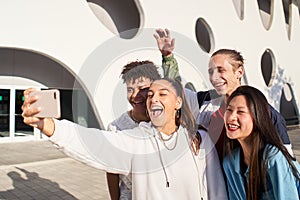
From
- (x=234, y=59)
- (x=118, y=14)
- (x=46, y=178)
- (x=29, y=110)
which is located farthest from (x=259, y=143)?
(x=118, y=14)

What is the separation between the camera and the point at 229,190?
1.50m

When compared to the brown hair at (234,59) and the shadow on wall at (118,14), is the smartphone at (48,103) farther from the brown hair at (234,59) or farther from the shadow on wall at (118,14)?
the shadow on wall at (118,14)

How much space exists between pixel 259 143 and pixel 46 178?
16.8 ft

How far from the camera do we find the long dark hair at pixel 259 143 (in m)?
1.43

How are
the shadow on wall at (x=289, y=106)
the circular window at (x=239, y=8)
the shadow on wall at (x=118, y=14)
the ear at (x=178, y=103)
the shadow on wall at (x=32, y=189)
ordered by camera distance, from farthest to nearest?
the shadow on wall at (x=289, y=106), the circular window at (x=239, y=8), the shadow on wall at (x=118, y=14), the shadow on wall at (x=32, y=189), the ear at (x=178, y=103)

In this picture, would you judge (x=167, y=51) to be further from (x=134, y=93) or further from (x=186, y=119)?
(x=186, y=119)

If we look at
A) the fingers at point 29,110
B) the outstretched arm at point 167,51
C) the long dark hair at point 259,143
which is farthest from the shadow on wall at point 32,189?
the fingers at point 29,110

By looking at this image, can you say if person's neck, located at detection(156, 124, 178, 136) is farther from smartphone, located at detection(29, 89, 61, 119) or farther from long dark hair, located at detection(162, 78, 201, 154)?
smartphone, located at detection(29, 89, 61, 119)

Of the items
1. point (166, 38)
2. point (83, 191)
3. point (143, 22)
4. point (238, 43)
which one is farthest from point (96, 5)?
point (166, 38)

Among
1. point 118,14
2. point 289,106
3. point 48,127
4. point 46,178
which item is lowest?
point 46,178

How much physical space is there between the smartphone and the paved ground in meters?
3.83

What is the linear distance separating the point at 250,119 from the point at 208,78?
39cm

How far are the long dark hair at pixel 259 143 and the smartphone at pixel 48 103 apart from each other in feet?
3.12

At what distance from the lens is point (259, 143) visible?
1459 mm
